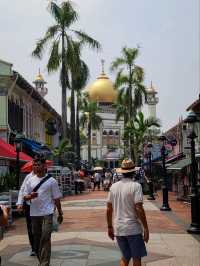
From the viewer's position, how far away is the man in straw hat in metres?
7.05

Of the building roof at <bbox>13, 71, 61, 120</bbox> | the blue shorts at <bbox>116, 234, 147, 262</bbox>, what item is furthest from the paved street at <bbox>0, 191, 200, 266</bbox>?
the building roof at <bbox>13, 71, 61, 120</bbox>

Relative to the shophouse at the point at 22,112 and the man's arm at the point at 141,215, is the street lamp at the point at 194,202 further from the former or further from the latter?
the shophouse at the point at 22,112

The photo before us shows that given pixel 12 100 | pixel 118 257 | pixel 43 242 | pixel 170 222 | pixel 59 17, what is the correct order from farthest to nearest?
pixel 59 17 < pixel 12 100 < pixel 170 222 < pixel 118 257 < pixel 43 242

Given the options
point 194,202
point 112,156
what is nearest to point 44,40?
point 194,202

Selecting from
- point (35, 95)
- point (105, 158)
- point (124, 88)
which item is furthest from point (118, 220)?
point (105, 158)

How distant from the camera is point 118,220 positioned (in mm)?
7168

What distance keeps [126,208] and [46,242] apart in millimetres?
1844

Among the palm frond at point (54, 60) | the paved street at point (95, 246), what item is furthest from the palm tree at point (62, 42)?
the paved street at point (95, 246)

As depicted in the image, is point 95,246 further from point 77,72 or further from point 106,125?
point 106,125

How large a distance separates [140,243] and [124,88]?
42.9m

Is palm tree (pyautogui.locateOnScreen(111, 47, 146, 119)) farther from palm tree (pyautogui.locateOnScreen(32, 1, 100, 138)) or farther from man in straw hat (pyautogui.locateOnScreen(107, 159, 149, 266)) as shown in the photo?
man in straw hat (pyautogui.locateOnScreen(107, 159, 149, 266))

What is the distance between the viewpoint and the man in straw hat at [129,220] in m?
7.05

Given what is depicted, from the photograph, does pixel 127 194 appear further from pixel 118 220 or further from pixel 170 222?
pixel 170 222

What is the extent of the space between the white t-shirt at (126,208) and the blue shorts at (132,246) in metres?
0.07
